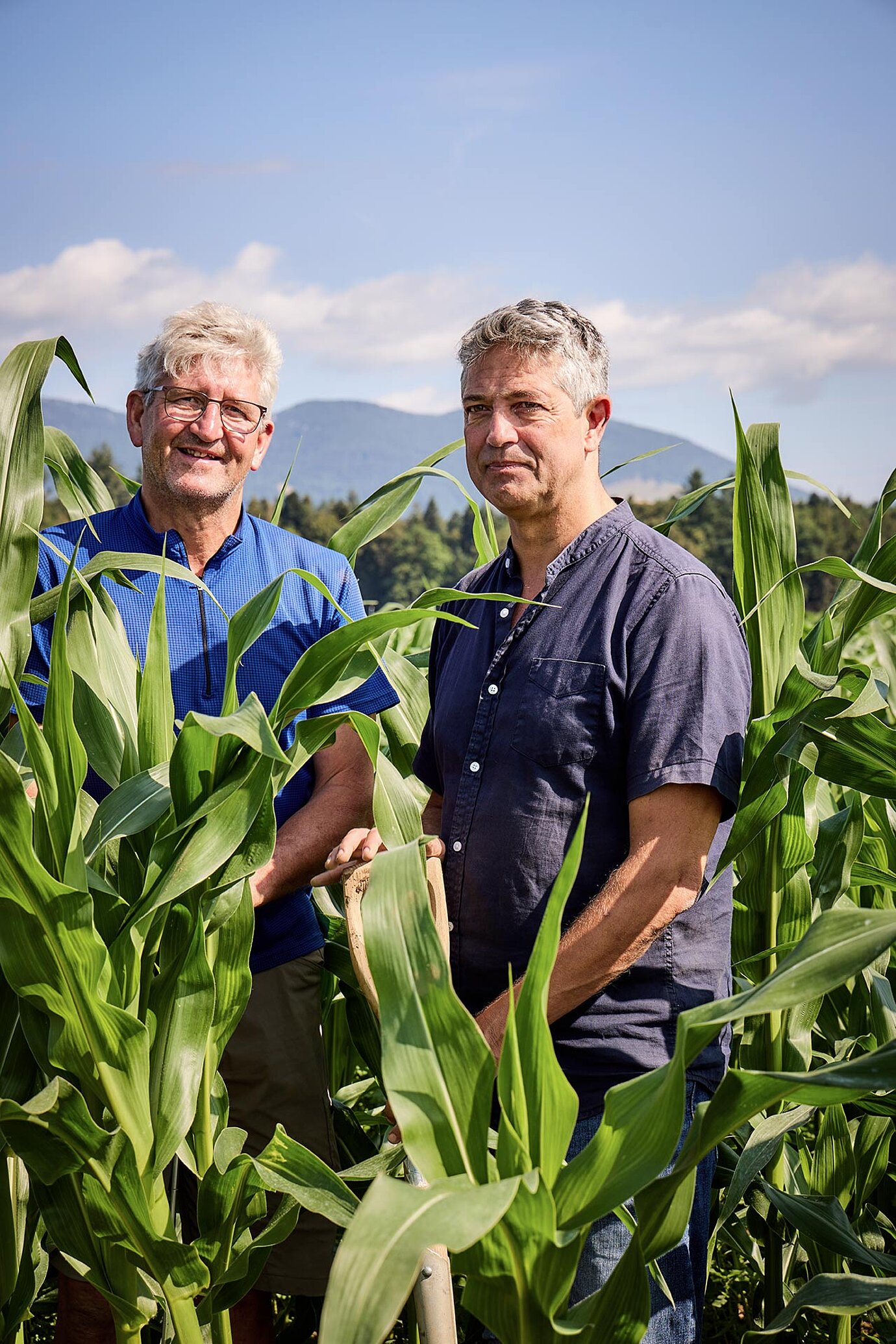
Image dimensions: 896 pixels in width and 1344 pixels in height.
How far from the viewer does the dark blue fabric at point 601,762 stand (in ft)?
4.73

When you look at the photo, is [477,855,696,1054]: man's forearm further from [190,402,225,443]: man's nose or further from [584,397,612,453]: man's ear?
[190,402,225,443]: man's nose

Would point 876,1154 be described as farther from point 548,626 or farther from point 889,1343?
point 548,626

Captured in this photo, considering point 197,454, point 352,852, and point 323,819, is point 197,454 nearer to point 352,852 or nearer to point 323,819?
point 323,819

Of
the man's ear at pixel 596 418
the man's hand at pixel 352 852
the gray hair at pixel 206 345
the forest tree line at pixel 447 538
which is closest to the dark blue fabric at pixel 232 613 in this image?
the gray hair at pixel 206 345

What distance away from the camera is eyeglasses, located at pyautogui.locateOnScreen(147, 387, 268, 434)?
186 cm

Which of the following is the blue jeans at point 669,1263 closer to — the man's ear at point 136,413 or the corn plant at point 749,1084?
the corn plant at point 749,1084

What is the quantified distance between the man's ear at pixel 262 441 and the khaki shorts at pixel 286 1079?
2.88 ft

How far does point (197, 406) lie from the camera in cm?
187

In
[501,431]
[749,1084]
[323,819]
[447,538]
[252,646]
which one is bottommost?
[749,1084]

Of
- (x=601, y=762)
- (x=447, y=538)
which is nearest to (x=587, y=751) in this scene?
(x=601, y=762)

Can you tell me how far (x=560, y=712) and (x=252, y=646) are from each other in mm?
632

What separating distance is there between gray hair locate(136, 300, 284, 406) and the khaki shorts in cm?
103

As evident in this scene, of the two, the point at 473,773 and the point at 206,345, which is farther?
the point at 206,345

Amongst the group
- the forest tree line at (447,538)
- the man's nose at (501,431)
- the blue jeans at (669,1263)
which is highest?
the forest tree line at (447,538)
